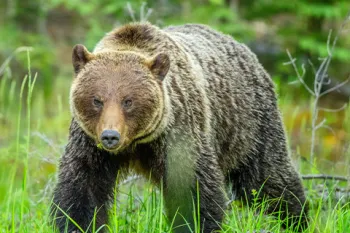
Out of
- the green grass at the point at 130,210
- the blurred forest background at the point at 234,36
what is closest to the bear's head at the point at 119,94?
the green grass at the point at 130,210

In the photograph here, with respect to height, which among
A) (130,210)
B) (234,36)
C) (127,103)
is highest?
(127,103)

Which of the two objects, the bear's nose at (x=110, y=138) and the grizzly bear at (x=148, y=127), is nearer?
the bear's nose at (x=110, y=138)

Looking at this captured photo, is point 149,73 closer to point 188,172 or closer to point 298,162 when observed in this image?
point 188,172

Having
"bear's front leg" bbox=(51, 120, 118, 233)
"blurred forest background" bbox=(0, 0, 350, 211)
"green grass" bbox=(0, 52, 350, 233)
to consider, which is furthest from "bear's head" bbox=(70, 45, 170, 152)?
"blurred forest background" bbox=(0, 0, 350, 211)

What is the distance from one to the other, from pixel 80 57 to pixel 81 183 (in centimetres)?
84

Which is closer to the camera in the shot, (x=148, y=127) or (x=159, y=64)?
(x=148, y=127)

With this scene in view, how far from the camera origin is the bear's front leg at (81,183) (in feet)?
15.3

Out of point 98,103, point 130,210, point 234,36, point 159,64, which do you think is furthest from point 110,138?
point 234,36

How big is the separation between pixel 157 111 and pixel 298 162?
9.74 ft

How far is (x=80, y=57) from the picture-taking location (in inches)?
179

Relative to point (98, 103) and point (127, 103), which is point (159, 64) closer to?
point (127, 103)

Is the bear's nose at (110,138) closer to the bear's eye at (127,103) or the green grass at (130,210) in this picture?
the bear's eye at (127,103)

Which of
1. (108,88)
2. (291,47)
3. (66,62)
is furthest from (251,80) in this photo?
(66,62)

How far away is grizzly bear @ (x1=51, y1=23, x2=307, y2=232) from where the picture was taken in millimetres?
4332
